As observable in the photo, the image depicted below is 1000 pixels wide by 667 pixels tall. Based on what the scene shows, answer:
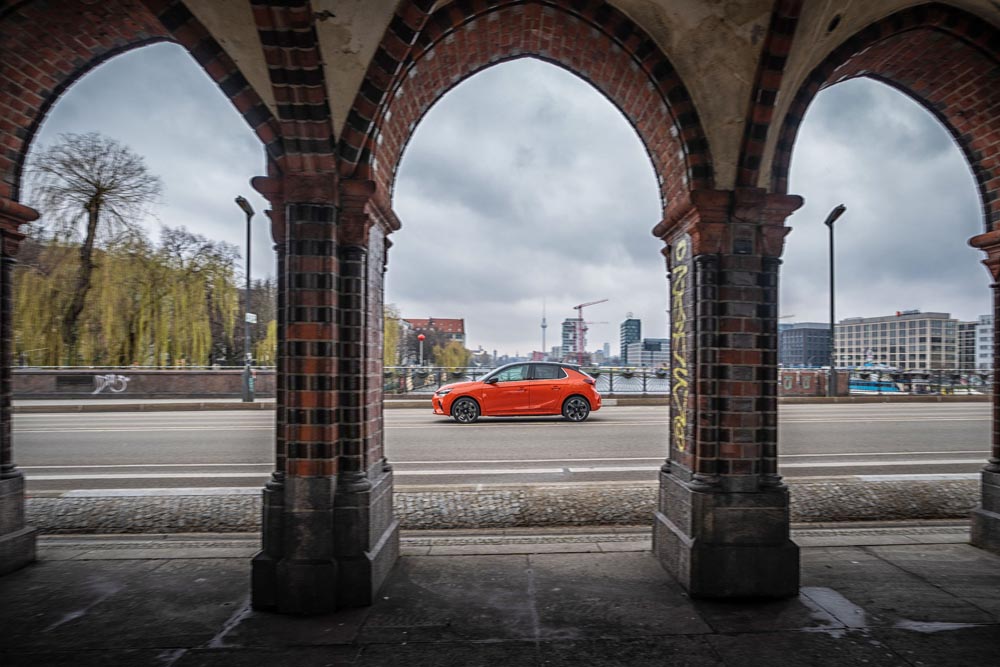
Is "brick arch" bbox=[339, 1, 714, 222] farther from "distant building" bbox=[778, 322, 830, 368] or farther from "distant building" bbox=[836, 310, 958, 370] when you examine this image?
"distant building" bbox=[778, 322, 830, 368]

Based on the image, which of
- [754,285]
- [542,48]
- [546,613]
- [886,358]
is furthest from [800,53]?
[886,358]

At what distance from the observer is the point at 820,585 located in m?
3.87

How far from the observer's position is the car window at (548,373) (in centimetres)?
1303

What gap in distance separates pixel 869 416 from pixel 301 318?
55.1 ft

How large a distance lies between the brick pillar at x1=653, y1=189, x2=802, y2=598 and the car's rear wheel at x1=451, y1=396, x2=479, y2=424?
8.94 metres

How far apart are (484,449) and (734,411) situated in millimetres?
6017

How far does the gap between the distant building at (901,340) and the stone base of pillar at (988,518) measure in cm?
7213

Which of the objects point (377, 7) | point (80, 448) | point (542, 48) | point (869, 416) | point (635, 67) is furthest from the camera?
point (869, 416)

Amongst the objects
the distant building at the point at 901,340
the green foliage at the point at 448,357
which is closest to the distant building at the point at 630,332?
the distant building at the point at 901,340

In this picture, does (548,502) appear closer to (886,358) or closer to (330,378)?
(330,378)

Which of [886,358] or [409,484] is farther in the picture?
[886,358]

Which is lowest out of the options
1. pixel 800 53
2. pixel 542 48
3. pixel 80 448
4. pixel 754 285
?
pixel 80 448

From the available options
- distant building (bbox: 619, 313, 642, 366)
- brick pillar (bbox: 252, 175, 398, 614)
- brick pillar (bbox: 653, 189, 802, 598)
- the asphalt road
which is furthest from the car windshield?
distant building (bbox: 619, 313, 642, 366)

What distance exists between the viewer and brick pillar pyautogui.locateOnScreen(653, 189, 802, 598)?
372 centimetres
